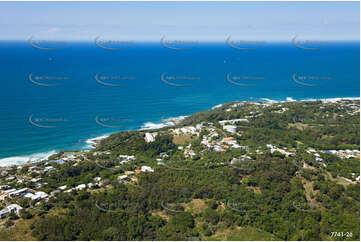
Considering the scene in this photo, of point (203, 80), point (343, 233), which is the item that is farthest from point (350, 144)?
point (203, 80)

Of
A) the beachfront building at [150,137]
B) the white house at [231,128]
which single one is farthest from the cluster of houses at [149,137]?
the white house at [231,128]

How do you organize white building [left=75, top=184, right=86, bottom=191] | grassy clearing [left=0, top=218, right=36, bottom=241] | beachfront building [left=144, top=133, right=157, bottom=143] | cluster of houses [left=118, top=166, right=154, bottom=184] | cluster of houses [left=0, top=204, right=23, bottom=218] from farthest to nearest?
beachfront building [left=144, top=133, right=157, bottom=143], cluster of houses [left=118, top=166, right=154, bottom=184], white building [left=75, top=184, right=86, bottom=191], cluster of houses [left=0, top=204, right=23, bottom=218], grassy clearing [left=0, top=218, right=36, bottom=241]

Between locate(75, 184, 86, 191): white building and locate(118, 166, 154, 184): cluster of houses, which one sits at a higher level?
locate(118, 166, 154, 184): cluster of houses

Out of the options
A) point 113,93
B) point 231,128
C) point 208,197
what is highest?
point 113,93

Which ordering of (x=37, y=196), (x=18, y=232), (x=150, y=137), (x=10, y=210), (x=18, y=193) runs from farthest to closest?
(x=150, y=137), (x=18, y=193), (x=37, y=196), (x=10, y=210), (x=18, y=232)

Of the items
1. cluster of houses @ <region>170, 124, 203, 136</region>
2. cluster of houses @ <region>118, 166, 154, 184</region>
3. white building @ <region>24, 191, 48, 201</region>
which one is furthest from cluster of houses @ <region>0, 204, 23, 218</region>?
cluster of houses @ <region>170, 124, 203, 136</region>

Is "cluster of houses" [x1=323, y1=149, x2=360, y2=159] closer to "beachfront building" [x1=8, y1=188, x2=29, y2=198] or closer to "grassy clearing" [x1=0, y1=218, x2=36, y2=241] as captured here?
"grassy clearing" [x1=0, y1=218, x2=36, y2=241]

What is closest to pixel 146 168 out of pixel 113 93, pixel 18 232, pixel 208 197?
pixel 208 197

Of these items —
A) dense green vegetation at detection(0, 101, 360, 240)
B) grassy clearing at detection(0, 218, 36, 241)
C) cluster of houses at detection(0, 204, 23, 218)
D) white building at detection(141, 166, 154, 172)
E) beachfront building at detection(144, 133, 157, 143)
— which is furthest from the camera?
beachfront building at detection(144, 133, 157, 143)

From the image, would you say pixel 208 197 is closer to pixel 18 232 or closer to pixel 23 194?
pixel 18 232

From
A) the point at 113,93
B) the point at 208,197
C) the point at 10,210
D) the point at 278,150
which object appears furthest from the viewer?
the point at 113,93

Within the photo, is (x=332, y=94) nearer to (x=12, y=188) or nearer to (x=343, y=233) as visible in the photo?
(x=343, y=233)

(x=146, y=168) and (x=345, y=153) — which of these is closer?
(x=146, y=168)
